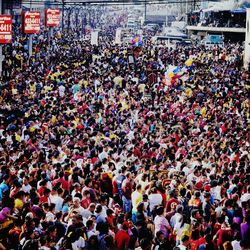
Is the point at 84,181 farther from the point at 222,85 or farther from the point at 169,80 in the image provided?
the point at 222,85

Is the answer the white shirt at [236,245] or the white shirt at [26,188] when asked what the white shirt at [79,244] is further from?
the white shirt at [26,188]

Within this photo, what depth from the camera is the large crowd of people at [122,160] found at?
10.2 meters

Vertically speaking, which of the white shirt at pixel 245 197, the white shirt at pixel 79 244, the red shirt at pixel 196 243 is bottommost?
the white shirt at pixel 245 197

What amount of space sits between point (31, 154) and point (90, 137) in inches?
129

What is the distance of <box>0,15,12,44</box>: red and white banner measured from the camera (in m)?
27.3

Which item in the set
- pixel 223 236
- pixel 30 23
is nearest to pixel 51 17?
pixel 30 23

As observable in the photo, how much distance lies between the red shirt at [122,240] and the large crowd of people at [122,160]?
0.01m

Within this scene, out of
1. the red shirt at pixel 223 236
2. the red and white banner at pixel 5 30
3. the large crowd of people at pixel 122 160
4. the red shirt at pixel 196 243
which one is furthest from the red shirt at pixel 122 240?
the red and white banner at pixel 5 30

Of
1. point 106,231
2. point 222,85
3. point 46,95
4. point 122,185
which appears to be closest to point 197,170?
point 122,185

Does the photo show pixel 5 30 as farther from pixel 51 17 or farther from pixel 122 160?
pixel 51 17

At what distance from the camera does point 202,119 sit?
77.6 feet

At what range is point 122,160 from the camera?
53.5 feet

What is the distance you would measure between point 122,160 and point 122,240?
21.0 ft

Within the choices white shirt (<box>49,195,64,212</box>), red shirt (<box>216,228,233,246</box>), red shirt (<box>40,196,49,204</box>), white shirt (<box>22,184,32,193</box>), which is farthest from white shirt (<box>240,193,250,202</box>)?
white shirt (<box>22,184,32,193</box>)
